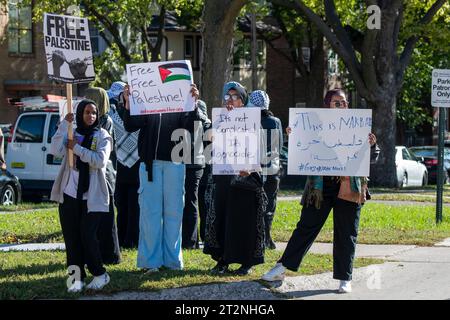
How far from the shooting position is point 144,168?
345 inches

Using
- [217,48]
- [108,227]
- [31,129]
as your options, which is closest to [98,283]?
[108,227]

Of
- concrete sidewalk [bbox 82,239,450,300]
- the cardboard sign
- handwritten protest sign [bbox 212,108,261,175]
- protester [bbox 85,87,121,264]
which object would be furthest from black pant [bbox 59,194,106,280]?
the cardboard sign

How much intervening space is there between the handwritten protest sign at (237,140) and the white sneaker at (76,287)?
1770mm

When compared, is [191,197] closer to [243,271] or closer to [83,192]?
[243,271]

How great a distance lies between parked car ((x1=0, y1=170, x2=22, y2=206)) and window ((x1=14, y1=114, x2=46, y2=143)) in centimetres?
225

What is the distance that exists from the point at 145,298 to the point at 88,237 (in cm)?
77

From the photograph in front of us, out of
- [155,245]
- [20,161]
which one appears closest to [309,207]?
[155,245]

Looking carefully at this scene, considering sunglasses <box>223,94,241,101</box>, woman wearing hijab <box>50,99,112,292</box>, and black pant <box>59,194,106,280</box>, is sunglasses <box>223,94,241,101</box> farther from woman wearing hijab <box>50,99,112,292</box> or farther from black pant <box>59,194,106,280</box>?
black pant <box>59,194,106,280</box>

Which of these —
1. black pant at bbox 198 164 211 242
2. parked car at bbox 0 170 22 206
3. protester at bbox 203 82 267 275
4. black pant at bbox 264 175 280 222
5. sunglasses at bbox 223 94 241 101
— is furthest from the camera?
parked car at bbox 0 170 22 206

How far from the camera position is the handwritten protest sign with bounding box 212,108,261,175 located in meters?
8.66

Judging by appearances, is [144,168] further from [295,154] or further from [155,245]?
[295,154]

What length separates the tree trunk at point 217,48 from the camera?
50.6ft

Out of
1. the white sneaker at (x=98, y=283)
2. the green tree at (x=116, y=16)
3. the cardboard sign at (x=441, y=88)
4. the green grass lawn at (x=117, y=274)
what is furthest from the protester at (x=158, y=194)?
the green tree at (x=116, y=16)

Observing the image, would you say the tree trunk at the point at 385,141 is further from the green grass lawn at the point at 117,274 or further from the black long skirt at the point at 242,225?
the black long skirt at the point at 242,225
